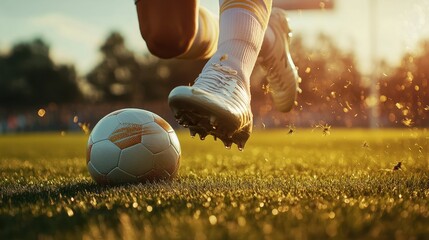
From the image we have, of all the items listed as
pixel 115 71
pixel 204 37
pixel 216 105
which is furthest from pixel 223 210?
pixel 115 71

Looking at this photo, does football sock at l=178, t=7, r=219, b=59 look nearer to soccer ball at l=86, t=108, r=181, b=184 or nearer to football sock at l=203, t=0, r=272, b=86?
football sock at l=203, t=0, r=272, b=86

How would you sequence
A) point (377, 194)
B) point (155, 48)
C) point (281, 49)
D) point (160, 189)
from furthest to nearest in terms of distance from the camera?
point (281, 49), point (160, 189), point (377, 194), point (155, 48)

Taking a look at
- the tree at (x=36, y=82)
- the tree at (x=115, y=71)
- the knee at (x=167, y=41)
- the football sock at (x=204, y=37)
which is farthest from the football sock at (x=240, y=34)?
the tree at (x=36, y=82)

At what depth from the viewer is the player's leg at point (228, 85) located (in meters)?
2.75

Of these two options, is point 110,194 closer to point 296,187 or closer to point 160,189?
point 160,189

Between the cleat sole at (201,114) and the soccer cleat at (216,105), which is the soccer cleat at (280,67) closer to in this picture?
the soccer cleat at (216,105)

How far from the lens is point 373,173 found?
4125mm

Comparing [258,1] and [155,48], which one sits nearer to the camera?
[155,48]

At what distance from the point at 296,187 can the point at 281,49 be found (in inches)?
46.7

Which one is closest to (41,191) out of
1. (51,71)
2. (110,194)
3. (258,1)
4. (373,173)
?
(110,194)

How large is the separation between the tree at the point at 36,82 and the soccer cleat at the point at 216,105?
6008 centimetres

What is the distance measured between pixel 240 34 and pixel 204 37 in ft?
1.82

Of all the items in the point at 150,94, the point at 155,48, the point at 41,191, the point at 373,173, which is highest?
the point at 155,48

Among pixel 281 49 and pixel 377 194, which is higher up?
pixel 281 49
